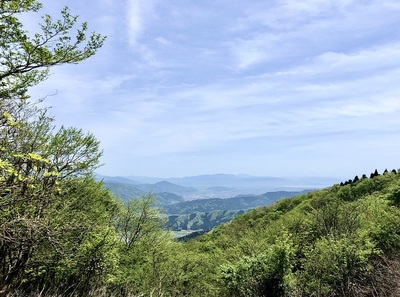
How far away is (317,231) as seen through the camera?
58.3m

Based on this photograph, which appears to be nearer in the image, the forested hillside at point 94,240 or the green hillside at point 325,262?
the forested hillside at point 94,240

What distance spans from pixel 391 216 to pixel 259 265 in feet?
69.1

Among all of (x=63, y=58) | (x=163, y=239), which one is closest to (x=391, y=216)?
(x=163, y=239)

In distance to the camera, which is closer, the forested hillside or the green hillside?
the forested hillside

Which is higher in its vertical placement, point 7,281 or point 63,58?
point 63,58

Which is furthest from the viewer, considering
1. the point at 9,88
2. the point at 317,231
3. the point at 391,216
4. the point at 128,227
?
the point at 317,231

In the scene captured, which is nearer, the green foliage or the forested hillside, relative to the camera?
the forested hillside

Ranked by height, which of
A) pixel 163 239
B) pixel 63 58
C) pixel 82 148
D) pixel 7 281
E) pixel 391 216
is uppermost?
pixel 63 58

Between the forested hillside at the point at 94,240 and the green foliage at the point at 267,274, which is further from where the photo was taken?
the green foliage at the point at 267,274

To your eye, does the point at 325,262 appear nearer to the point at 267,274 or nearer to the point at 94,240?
the point at 267,274

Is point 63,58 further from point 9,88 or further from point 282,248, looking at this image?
point 282,248

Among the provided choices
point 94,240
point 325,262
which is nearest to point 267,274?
point 325,262

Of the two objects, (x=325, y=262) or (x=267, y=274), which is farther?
(x=325, y=262)

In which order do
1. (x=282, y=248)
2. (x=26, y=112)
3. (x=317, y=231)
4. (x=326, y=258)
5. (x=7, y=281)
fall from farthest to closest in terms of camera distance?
(x=317, y=231) < (x=326, y=258) < (x=282, y=248) < (x=7, y=281) < (x=26, y=112)
